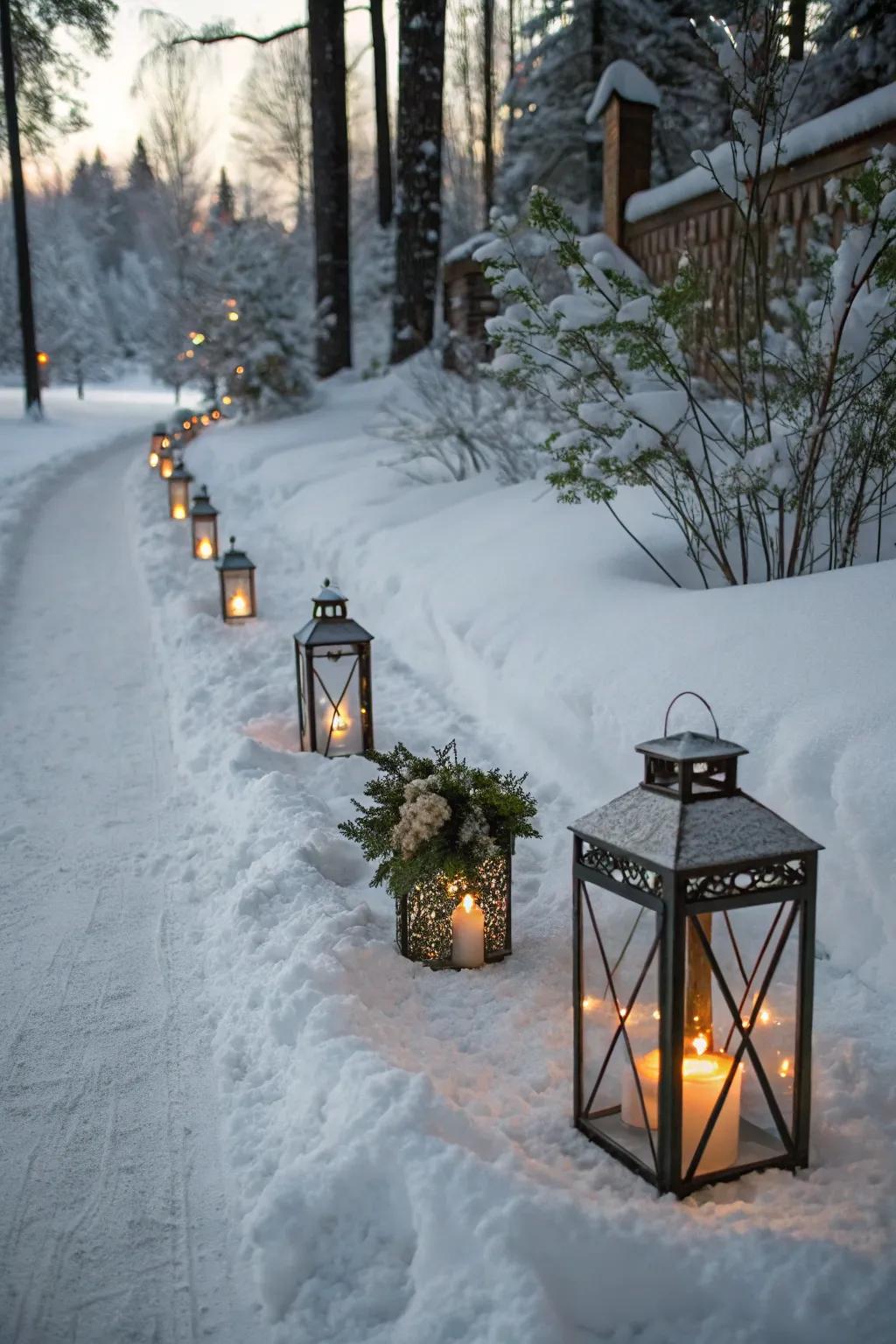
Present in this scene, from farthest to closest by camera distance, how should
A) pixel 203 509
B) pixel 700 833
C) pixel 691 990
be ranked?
pixel 203 509
pixel 691 990
pixel 700 833

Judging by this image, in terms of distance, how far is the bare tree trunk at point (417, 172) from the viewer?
1354cm

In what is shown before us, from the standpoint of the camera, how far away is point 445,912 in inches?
132

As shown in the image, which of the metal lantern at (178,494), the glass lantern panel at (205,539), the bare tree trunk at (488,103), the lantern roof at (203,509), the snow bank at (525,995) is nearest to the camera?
the snow bank at (525,995)

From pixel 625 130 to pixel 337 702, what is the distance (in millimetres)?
6238

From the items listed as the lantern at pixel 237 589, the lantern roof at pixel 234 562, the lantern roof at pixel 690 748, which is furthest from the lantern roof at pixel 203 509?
the lantern roof at pixel 690 748

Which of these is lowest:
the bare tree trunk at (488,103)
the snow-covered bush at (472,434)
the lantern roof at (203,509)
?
the lantern roof at (203,509)

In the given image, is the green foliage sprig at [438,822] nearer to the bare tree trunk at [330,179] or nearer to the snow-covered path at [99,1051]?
the snow-covered path at [99,1051]

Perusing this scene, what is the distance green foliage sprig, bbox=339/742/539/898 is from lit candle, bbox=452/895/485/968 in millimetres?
106

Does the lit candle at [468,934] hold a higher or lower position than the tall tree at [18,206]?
lower

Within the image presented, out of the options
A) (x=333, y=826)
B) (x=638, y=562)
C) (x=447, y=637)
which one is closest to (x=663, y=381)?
(x=638, y=562)

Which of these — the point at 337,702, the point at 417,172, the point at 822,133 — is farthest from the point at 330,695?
the point at 417,172

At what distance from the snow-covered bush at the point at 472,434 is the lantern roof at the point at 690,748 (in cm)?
539

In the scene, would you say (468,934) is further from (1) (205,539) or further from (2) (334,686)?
(1) (205,539)

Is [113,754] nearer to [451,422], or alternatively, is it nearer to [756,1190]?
[756,1190]
